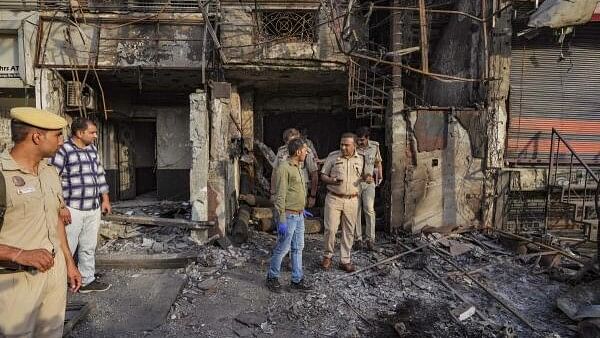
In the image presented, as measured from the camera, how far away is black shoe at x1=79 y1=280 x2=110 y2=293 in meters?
5.00

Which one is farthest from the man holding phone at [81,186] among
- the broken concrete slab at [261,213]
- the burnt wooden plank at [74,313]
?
the broken concrete slab at [261,213]

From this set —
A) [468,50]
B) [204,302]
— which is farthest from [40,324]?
[468,50]

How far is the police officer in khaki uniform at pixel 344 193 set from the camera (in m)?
5.50

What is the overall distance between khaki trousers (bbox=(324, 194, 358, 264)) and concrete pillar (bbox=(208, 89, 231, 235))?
7.55 ft

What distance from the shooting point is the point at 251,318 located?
436 cm

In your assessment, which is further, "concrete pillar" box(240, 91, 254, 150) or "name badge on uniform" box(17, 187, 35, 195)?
"concrete pillar" box(240, 91, 254, 150)

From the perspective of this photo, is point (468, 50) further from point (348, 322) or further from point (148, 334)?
point (148, 334)

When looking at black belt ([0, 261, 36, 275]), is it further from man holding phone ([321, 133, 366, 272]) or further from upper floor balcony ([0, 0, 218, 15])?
upper floor balcony ([0, 0, 218, 15])

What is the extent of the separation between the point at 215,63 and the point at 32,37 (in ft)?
12.3

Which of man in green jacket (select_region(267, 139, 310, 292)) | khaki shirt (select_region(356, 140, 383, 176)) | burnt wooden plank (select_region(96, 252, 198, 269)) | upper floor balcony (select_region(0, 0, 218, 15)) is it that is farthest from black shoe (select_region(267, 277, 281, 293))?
upper floor balcony (select_region(0, 0, 218, 15))

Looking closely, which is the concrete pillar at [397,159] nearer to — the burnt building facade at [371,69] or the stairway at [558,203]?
the burnt building facade at [371,69]

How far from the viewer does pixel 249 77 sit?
8.59m

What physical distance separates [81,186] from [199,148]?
97.0 inches

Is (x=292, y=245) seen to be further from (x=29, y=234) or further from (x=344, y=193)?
(x=29, y=234)
